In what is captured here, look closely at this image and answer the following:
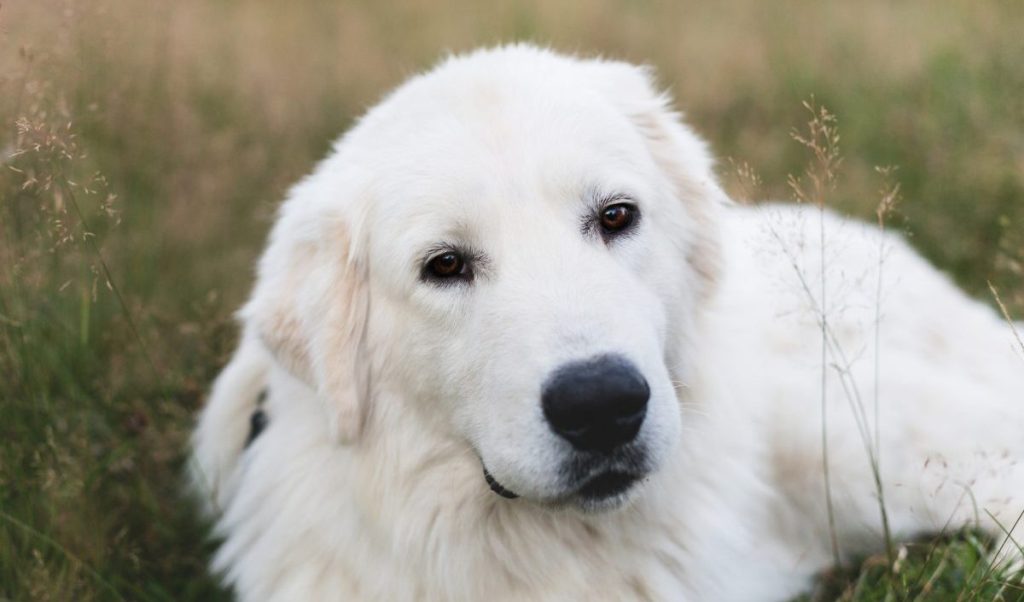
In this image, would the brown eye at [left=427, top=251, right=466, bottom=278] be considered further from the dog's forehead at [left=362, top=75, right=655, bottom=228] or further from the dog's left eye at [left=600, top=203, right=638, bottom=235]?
the dog's left eye at [left=600, top=203, right=638, bottom=235]

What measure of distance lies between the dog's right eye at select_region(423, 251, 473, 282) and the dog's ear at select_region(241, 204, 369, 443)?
9.2 inches

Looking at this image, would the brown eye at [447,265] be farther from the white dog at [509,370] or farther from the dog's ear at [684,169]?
the dog's ear at [684,169]

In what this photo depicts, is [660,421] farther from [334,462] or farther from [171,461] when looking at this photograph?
[171,461]

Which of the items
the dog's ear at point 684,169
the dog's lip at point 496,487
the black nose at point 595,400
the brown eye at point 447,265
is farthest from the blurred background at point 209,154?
the dog's lip at point 496,487

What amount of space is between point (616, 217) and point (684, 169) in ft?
1.36

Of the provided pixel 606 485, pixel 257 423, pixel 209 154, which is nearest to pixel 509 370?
pixel 606 485

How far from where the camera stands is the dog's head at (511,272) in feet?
7.61

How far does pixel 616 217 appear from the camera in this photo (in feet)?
8.60

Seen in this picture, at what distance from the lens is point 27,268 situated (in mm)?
3592

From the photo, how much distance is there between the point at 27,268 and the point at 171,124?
243 centimetres

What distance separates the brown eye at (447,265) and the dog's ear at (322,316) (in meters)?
0.24

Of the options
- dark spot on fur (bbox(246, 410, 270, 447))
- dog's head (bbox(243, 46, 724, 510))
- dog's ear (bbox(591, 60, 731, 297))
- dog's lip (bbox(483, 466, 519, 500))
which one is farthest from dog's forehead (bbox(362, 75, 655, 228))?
dark spot on fur (bbox(246, 410, 270, 447))

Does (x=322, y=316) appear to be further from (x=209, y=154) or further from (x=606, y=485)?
(x=209, y=154)

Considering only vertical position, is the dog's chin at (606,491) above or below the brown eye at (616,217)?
below
